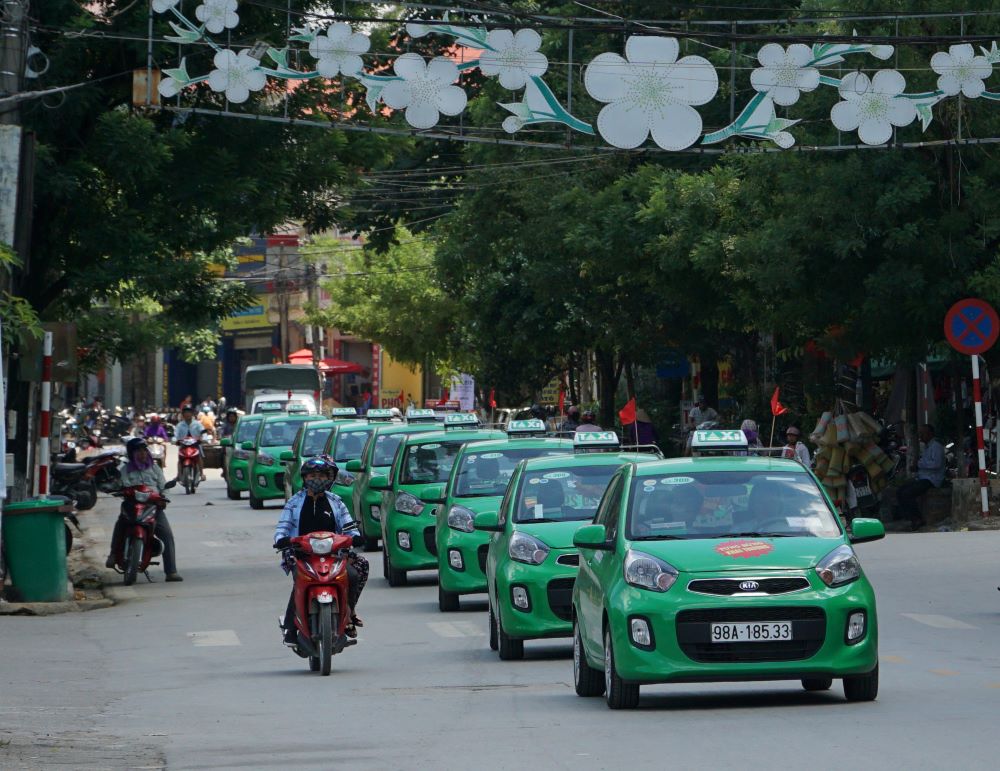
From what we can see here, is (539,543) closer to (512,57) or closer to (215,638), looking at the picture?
(215,638)

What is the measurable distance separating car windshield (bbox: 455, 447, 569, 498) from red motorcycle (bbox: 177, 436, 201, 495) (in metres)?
24.9

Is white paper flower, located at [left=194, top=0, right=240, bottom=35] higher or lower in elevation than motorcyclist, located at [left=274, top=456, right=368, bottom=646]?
higher

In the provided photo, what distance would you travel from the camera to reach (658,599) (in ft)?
35.8

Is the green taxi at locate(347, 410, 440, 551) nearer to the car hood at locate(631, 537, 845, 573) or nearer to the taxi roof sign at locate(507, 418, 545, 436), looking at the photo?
the taxi roof sign at locate(507, 418, 545, 436)

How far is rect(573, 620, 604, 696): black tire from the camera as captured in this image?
1213cm

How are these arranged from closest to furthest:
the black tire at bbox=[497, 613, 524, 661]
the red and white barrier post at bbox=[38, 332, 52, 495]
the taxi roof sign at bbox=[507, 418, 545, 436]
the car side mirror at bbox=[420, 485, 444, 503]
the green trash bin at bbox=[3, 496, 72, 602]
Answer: the black tire at bbox=[497, 613, 524, 661]
the car side mirror at bbox=[420, 485, 444, 503]
the green trash bin at bbox=[3, 496, 72, 602]
the taxi roof sign at bbox=[507, 418, 545, 436]
the red and white barrier post at bbox=[38, 332, 52, 495]

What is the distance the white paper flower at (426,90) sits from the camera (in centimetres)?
2078

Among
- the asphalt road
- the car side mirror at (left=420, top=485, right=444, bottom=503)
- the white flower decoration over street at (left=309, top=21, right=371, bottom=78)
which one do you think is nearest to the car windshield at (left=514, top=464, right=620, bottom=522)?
the asphalt road

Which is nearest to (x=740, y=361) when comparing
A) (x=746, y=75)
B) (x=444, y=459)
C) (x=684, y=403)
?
(x=684, y=403)

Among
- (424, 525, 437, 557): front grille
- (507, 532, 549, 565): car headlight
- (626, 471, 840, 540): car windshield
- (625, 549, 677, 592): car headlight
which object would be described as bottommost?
(424, 525, 437, 557): front grille

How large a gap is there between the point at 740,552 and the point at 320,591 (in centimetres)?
411

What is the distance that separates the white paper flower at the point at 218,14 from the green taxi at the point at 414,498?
5.30 meters

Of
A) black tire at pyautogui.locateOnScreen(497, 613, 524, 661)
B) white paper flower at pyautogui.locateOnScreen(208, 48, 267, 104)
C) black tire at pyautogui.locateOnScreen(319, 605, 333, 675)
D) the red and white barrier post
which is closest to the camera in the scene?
black tire at pyautogui.locateOnScreen(319, 605, 333, 675)

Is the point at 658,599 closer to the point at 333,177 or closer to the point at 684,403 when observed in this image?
the point at 333,177
